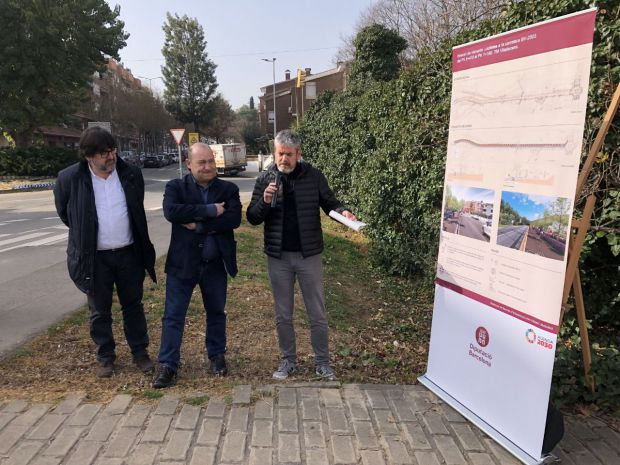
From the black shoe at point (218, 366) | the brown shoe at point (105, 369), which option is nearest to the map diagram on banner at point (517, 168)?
the black shoe at point (218, 366)

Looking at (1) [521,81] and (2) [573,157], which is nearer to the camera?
(2) [573,157]

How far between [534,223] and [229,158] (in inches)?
1431

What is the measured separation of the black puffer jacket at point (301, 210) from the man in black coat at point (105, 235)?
3.00ft

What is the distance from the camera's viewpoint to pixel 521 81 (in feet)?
8.46

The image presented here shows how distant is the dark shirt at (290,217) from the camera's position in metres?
3.38

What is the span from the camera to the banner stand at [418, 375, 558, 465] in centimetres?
255

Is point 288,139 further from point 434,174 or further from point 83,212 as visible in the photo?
point 434,174

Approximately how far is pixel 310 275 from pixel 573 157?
6.17ft

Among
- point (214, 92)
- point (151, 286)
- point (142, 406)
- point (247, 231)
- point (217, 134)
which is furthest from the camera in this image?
point (217, 134)

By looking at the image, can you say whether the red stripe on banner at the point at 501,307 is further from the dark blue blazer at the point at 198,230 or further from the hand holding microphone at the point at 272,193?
the dark blue blazer at the point at 198,230

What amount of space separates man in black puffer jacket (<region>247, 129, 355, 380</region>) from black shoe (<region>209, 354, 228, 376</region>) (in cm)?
40

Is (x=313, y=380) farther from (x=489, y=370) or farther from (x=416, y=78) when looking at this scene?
(x=416, y=78)

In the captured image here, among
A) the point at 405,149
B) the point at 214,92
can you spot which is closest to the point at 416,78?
the point at 405,149

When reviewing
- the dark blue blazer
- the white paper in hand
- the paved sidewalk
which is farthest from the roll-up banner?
the dark blue blazer
